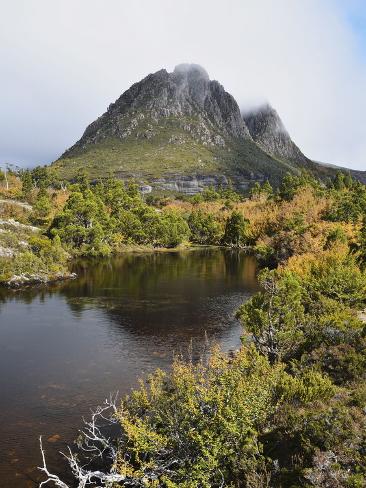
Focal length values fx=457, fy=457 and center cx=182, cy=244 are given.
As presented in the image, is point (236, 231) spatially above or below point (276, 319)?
above

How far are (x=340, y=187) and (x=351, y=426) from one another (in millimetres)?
155450

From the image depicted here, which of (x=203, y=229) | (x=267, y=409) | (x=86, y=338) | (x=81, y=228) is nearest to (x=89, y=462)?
(x=267, y=409)

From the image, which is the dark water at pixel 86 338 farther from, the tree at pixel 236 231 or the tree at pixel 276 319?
the tree at pixel 236 231

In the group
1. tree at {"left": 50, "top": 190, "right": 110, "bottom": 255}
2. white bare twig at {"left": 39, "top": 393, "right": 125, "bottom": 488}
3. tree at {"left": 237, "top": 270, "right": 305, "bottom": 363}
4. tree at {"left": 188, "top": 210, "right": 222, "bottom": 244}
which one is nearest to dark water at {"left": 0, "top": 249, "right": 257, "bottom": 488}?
white bare twig at {"left": 39, "top": 393, "right": 125, "bottom": 488}

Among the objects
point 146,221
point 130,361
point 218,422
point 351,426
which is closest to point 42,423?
point 130,361

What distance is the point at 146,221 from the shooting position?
15488cm

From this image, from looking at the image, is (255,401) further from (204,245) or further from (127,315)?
(204,245)

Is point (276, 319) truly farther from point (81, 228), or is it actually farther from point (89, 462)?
point (81, 228)

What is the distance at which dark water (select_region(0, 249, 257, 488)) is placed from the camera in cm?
3203

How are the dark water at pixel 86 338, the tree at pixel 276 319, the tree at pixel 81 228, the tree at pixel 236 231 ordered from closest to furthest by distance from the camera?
the dark water at pixel 86 338 < the tree at pixel 276 319 < the tree at pixel 81 228 < the tree at pixel 236 231

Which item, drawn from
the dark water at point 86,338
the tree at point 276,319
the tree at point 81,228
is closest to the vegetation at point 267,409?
the tree at point 276,319

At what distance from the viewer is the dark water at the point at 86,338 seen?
3203 centimetres

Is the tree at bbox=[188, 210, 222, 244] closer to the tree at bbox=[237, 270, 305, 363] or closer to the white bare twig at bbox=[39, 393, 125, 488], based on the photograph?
the tree at bbox=[237, 270, 305, 363]

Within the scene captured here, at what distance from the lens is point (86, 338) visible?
52.2 meters
